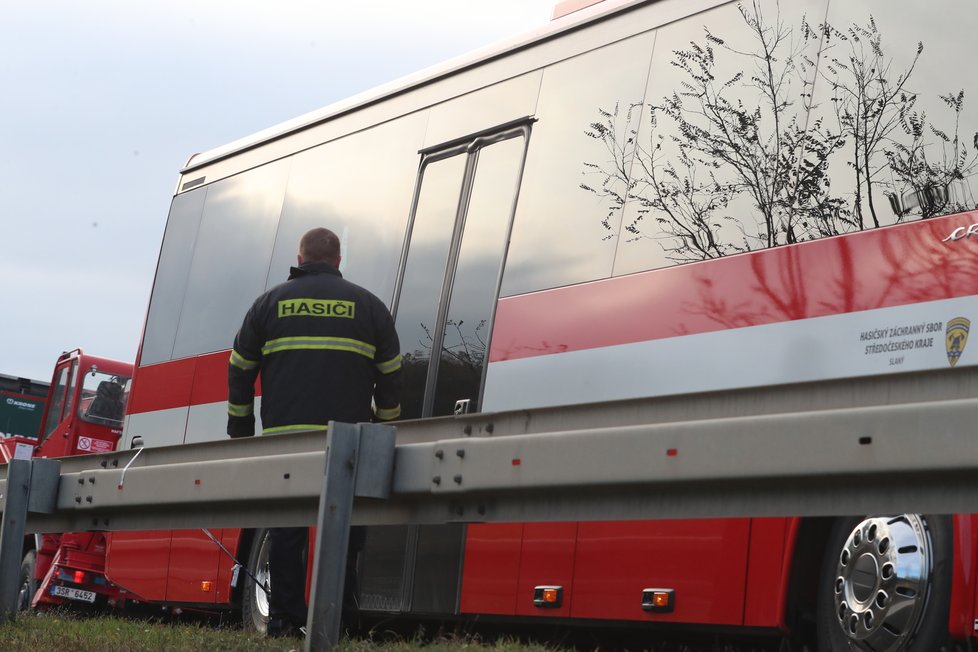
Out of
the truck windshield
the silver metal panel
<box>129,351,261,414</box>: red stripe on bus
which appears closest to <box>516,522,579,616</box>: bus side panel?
the silver metal panel

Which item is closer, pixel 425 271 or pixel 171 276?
pixel 425 271

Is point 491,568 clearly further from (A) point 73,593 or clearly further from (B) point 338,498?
(A) point 73,593

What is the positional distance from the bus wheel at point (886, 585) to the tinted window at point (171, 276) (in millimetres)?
7387

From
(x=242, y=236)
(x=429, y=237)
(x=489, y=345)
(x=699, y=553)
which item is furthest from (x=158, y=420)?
(x=699, y=553)

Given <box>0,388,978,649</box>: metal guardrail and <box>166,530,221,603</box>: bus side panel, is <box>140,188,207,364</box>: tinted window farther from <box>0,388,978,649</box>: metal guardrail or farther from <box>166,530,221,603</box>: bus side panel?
<box>0,388,978,649</box>: metal guardrail

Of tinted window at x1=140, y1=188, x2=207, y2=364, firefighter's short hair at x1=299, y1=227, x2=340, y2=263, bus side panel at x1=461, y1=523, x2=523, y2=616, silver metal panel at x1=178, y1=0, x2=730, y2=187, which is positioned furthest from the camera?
tinted window at x1=140, y1=188, x2=207, y2=364

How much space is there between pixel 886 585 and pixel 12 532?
156 inches

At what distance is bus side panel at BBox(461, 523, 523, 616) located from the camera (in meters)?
7.47

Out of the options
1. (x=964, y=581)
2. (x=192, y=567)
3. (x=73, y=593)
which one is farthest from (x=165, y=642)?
(x=73, y=593)

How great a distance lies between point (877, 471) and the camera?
3291 mm

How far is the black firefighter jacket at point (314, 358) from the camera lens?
691 centimetres

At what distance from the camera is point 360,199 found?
981 centimetres

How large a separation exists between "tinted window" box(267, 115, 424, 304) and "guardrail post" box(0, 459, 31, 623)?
2950 millimetres

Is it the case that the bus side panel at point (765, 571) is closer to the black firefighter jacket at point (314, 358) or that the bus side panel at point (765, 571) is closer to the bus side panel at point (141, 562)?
the black firefighter jacket at point (314, 358)
